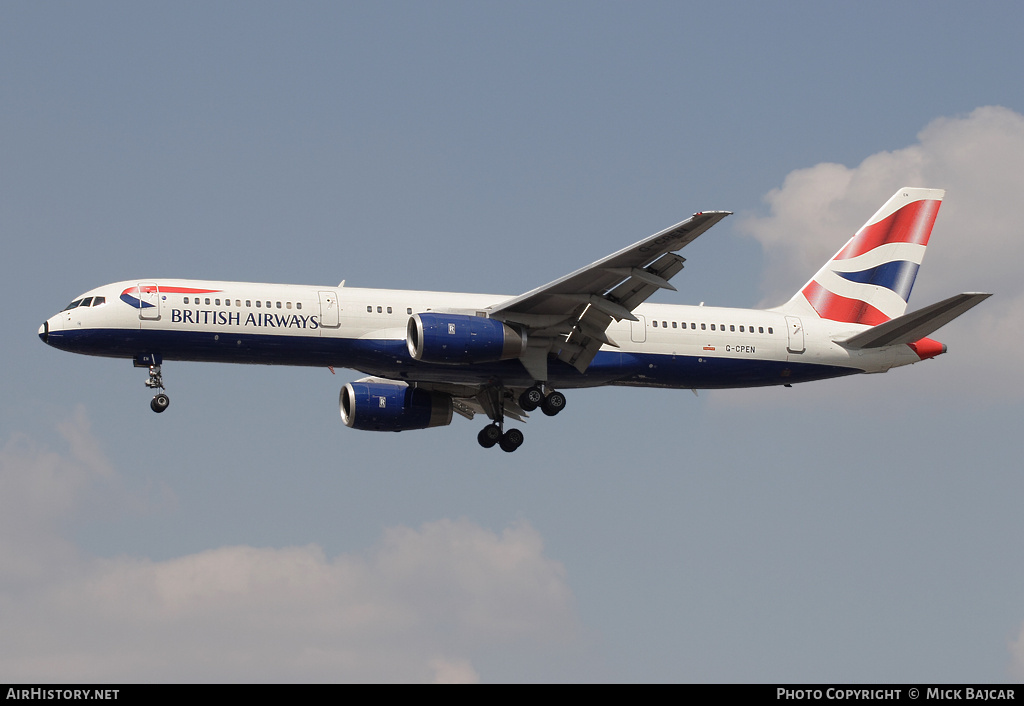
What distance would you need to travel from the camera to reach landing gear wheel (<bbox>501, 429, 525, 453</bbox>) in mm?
44875

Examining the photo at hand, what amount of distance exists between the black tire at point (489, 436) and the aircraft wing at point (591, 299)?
151 inches

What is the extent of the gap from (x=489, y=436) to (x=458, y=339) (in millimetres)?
6592

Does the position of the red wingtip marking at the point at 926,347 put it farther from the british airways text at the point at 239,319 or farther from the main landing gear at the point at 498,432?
the british airways text at the point at 239,319

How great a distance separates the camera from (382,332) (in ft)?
133

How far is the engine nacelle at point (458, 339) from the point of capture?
39000 millimetres

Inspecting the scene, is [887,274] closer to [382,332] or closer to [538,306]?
[538,306]

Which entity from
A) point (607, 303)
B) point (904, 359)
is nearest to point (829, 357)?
point (904, 359)

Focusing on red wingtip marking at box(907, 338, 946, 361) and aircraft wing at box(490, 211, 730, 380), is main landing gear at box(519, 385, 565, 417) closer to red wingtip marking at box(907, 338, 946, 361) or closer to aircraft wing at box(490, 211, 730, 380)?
aircraft wing at box(490, 211, 730, 380)

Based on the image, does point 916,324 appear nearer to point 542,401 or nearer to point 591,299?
point 591,299

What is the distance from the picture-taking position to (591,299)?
130 ft

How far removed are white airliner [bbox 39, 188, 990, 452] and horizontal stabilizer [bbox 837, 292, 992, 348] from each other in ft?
0.19

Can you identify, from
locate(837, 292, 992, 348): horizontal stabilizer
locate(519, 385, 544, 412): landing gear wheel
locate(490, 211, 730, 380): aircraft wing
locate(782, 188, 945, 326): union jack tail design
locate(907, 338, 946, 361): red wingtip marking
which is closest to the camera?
locate(490, 211, 730, 380): aircraft wing

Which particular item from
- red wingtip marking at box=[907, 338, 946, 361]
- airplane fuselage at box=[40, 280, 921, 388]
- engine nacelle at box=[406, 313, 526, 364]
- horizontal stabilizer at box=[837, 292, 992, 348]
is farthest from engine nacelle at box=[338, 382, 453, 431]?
red wingtip marking at box=[907, 338, 946, 361]
